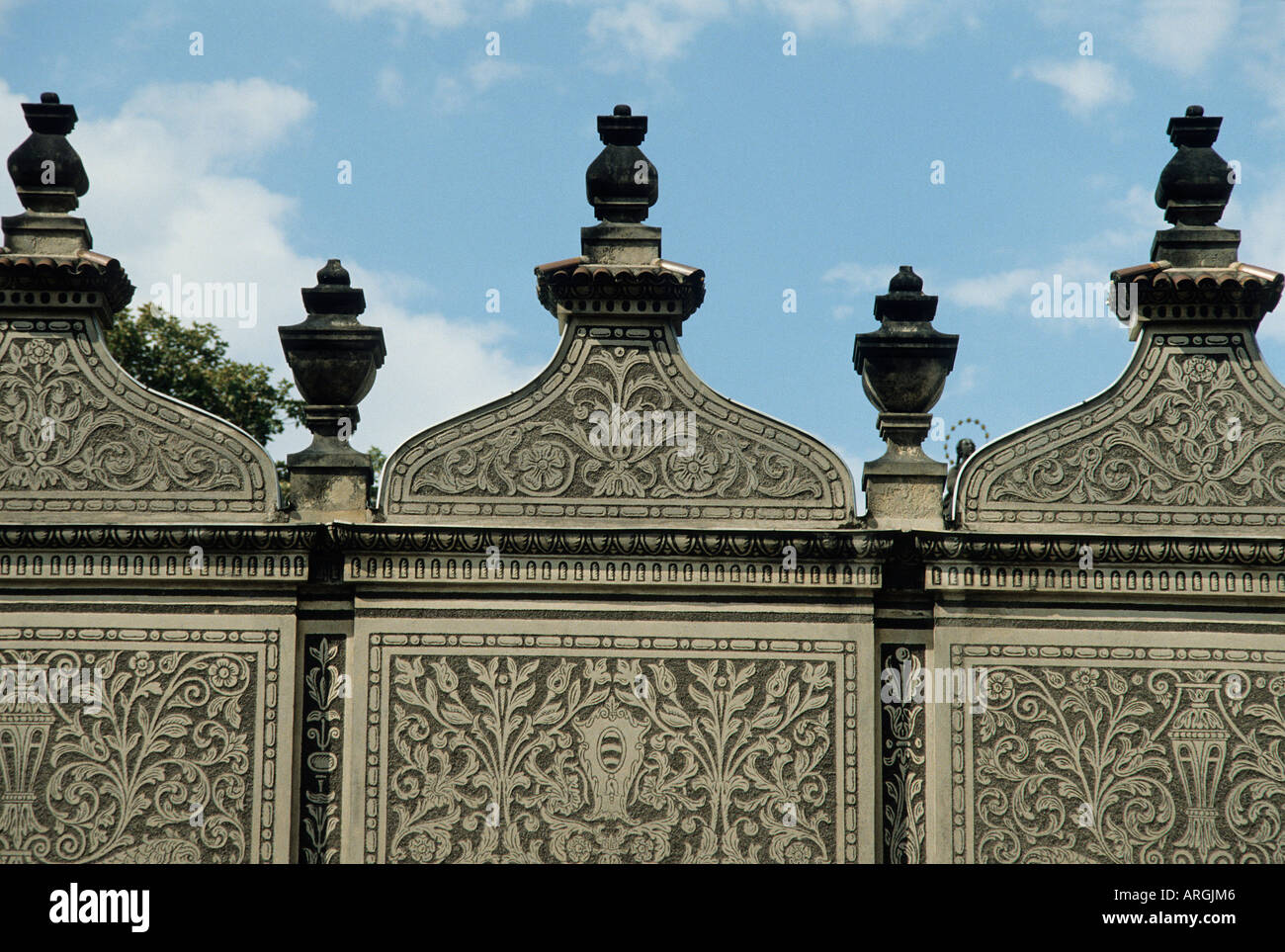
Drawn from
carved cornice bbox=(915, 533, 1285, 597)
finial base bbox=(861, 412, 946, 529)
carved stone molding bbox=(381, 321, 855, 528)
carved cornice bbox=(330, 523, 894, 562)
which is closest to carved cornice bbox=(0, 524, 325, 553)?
carved cornice bbox=(330, 523, 894, 562)

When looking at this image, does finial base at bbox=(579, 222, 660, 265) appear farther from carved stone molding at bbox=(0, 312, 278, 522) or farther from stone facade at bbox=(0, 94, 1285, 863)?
carved stone molding at bbox=(0, 312, 278, 522)

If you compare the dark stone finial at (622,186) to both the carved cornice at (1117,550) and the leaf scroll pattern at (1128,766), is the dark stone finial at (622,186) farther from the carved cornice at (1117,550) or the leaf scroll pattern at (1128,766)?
the leaf scroll pattern at (1128,766)

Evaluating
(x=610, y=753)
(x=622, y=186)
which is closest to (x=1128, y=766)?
(x=610, y=753)

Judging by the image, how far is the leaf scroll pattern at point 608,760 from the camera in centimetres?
758

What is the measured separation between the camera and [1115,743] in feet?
25.2

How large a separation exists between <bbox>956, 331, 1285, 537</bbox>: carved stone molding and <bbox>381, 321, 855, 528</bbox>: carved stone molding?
0.75 m

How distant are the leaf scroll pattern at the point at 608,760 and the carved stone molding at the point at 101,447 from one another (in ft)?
3.89

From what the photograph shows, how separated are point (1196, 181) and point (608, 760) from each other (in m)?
3.90

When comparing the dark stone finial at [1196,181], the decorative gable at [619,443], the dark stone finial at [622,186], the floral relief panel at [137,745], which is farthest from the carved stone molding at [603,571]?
the dark stone finial at [1196,181]

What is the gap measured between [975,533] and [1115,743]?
1093 millimetres
